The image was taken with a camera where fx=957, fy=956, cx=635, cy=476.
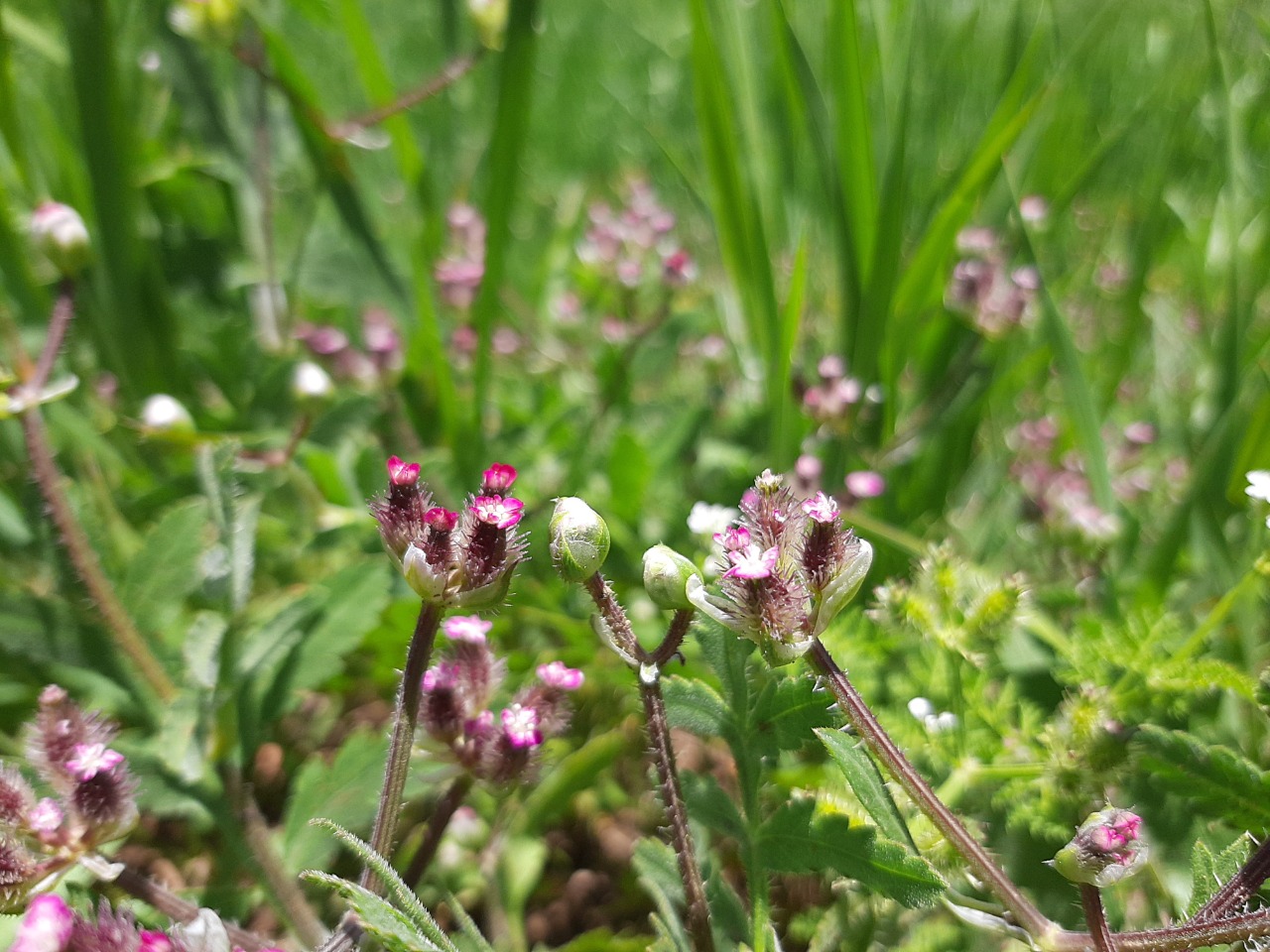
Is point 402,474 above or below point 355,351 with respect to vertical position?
below

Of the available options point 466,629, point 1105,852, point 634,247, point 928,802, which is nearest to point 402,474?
point 466,629

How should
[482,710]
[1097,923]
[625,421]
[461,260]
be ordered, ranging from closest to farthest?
[1097,923] → [482,710] → [625,421] → [461,260]

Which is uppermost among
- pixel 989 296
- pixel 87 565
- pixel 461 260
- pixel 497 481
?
pixel 461 260

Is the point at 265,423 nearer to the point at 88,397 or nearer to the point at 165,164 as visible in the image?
the point at 88,397

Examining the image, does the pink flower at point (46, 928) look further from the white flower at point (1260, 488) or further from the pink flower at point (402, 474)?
the white flower at point (1260, 488)

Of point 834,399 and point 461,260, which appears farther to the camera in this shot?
point 461,260

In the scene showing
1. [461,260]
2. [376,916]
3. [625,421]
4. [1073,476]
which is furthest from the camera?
[461,260]

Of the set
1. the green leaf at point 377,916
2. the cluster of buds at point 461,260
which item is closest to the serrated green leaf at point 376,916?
the green leaf at point 377,916

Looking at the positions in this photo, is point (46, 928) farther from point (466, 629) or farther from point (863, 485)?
point (863, 485)
